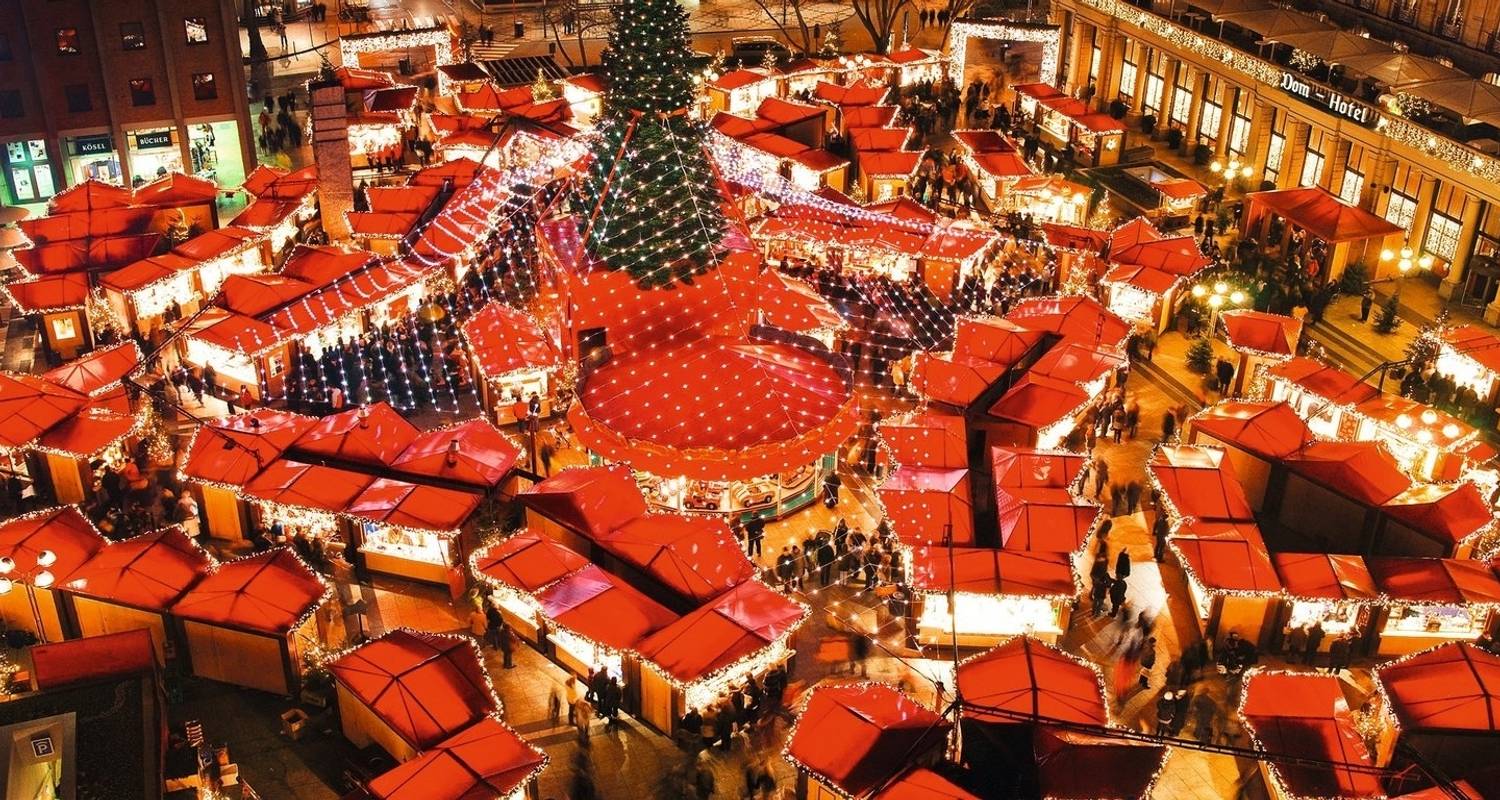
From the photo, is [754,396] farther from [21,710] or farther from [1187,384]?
[21,710]

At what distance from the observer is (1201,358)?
34562 millimetres

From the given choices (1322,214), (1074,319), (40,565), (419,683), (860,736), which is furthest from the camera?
(1322,214)

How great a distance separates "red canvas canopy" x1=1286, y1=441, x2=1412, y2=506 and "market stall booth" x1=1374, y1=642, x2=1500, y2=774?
16.2 ft

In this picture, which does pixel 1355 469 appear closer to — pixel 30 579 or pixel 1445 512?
pixel 1445 512

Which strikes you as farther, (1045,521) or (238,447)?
(238,447)

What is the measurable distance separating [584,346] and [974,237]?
11.8m

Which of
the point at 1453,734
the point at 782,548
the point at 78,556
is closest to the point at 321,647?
the point at 78,556

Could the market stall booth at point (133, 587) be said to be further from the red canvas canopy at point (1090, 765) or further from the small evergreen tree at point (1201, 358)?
the small evergreen tree at point (1201, 358)

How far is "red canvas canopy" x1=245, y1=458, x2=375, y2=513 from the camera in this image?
2698 cm

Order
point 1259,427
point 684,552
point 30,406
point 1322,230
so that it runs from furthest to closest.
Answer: point 1322,230
point 30,406
point 1259,427
point 684,552

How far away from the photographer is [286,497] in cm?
2712

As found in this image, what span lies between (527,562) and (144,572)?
6654mm

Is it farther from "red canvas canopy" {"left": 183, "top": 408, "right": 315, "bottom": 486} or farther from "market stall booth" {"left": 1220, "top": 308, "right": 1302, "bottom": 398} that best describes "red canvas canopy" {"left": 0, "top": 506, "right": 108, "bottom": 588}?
"market stall booth" {"left": 1220, "top": 308, "right": 1302, "bottom": 398}

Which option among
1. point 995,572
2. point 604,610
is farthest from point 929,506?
point 604,610
